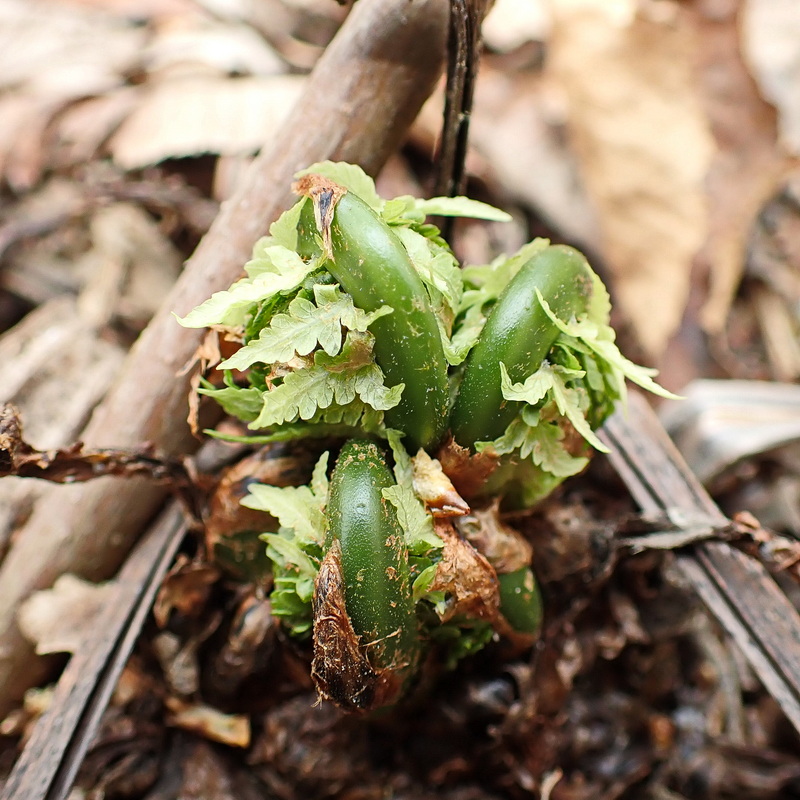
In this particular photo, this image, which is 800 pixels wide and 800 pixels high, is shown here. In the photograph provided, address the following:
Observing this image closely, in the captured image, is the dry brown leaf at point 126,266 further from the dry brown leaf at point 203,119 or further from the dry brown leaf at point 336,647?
the dry brown leaf at point 336,647

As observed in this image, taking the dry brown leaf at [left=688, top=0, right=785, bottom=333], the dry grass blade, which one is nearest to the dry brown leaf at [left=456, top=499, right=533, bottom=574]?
the dry grass blade

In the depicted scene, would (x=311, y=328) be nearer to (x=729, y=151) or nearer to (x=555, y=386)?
(x=555, y=386)

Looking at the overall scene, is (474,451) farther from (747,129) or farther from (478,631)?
(747,129)

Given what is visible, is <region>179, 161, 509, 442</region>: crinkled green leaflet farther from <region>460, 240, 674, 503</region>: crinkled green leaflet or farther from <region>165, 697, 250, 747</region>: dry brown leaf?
<region>165, 697, 250, 747</region>: dry brown leaf

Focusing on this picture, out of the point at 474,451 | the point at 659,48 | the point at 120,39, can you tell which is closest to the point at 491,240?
the point at 659,48

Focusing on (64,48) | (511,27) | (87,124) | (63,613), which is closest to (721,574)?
(63,613)

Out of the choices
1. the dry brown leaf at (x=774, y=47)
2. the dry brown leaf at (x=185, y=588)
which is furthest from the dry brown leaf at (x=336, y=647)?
the dry brown leaf at (x=774, y=47)
